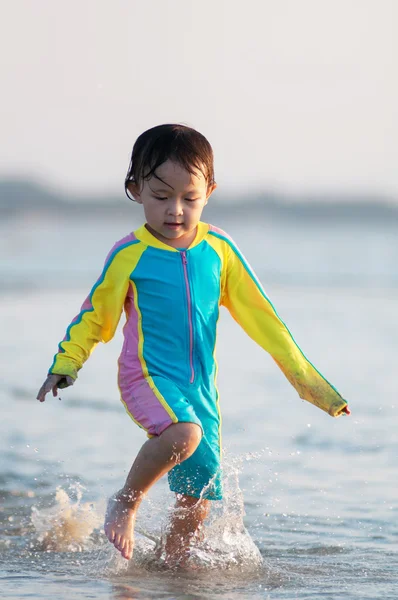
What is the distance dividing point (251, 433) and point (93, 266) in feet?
42.9

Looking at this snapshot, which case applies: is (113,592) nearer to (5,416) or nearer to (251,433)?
(251,433)

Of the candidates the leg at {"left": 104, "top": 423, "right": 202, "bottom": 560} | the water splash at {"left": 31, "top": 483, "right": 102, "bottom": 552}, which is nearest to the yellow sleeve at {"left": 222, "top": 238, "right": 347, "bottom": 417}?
the leg at {"left": 104, "top": 423, "right": 202, "bottom": 560}

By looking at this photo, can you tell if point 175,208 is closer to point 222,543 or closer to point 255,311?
point 255,311

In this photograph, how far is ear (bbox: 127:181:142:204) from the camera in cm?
441

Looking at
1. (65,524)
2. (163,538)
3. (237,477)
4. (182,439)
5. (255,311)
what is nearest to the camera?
(182,439)

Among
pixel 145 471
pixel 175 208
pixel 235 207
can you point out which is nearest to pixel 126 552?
pixel 145 471

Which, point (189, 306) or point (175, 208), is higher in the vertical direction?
point (175, 208)

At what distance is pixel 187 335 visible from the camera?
4.34 meters

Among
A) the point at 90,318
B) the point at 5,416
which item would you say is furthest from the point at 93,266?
the point at 90,318

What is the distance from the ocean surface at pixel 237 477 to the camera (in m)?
4.36

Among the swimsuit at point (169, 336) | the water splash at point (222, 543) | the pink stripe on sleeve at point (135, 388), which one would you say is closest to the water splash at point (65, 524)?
the water splash at point (222, 543)

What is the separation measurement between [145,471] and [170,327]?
22.4 inches

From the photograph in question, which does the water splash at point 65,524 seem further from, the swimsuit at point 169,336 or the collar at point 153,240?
the collar at point 153,240

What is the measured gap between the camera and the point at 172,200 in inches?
169
